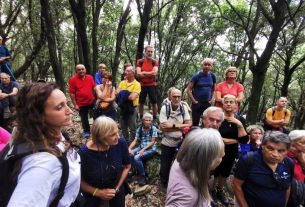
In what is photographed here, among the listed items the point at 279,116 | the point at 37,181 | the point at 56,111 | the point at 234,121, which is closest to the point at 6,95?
the point at 234,121

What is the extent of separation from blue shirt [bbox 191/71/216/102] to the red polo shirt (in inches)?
104

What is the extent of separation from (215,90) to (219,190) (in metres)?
2.26

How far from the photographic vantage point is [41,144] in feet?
4.76

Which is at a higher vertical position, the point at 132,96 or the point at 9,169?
the point at 9,169

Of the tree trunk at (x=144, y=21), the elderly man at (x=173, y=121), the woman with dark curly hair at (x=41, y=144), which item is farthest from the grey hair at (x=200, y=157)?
the tree trunk at (x=144, y=21)

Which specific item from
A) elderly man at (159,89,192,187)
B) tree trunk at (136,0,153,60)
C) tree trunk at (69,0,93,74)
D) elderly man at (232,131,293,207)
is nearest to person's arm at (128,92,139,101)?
elderly man at (159,89,192,187)

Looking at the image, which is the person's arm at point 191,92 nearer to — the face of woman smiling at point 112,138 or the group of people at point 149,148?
the group of people at point 149,148

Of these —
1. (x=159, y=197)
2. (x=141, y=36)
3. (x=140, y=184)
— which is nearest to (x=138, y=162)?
(x=140, y=184)

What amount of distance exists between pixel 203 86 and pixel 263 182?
135 inches

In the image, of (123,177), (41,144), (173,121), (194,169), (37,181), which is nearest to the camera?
(37,181)

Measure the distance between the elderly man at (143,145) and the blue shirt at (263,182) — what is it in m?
2.62

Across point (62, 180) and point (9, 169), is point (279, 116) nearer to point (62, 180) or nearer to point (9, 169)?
point (62, 180)

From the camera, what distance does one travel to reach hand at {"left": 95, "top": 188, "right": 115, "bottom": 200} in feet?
10.5

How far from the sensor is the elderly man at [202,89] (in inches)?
243
